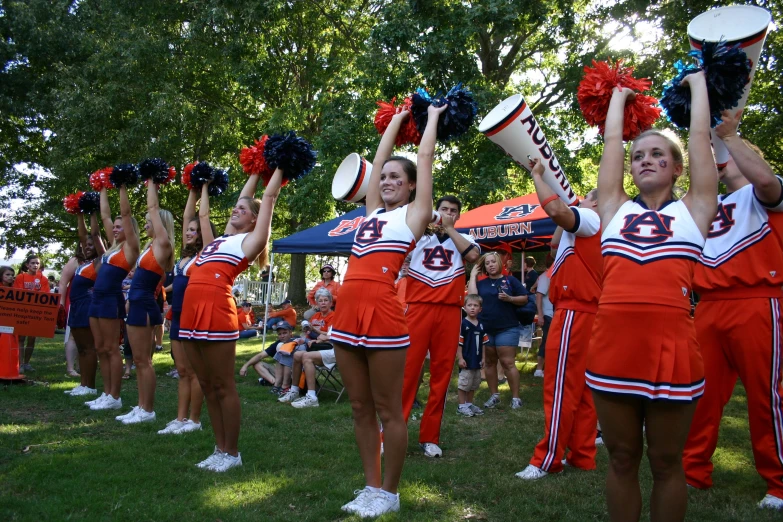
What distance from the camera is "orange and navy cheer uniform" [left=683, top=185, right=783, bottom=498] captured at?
3773mm

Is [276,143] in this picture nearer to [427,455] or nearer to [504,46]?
[427,455]

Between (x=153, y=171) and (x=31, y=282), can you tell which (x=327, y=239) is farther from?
(x=153, y=171)

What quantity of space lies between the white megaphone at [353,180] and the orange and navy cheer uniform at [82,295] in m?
4.35

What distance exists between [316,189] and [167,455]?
12620 millimetres

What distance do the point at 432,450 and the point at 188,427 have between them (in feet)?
7.79

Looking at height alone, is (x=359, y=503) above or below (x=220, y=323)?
below

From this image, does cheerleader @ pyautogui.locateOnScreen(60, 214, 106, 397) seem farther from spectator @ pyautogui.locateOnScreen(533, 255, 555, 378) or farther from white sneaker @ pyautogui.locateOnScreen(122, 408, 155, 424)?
spectator @ pyautogui.locateOnScreen(533, 255, 555, 378)

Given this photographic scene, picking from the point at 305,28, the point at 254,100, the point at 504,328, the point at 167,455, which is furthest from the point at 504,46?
the point at 167,455

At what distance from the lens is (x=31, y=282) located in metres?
10.9

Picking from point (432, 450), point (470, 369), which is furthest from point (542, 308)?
point (432, 450)

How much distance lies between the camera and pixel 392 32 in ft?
47.0

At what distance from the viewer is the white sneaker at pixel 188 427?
5741 mm

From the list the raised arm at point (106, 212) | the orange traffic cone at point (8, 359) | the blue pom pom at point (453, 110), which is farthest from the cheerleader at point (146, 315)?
the blue pom pom at point (453, 110)

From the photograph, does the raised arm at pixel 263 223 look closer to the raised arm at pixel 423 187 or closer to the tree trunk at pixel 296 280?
the raised arm at pixel 423 187
